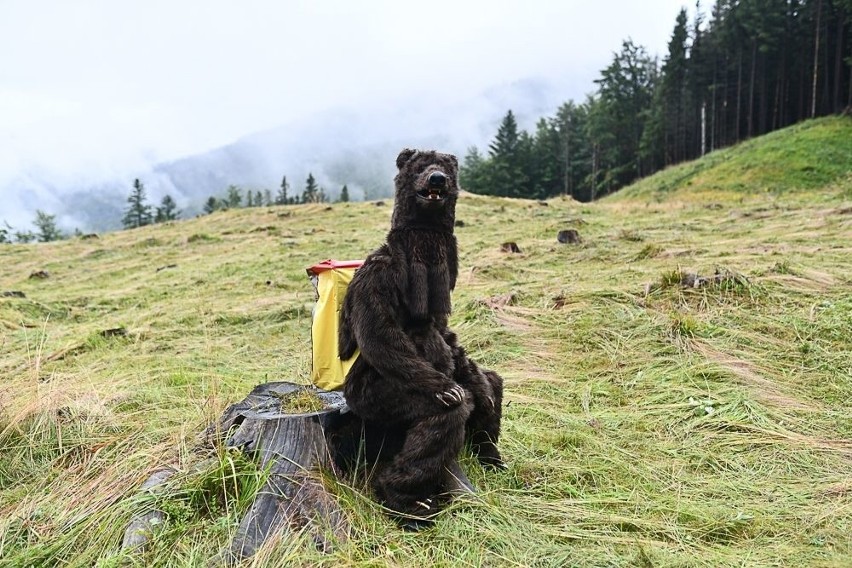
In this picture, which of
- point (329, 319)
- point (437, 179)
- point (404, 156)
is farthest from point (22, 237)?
point (437, 179)

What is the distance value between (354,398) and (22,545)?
1.56 metres

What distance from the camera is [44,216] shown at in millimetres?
63031

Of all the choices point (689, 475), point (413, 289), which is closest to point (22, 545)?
point (413, 289)

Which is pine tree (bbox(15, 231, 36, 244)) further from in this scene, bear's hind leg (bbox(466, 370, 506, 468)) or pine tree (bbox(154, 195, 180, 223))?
bear's hind leg (bbox(466, 370, 506, 468))

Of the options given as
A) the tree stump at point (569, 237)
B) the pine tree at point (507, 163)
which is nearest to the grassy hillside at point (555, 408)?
the tree stump at point (569, 237)

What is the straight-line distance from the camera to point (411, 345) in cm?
265

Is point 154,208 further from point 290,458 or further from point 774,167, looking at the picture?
point 290,458

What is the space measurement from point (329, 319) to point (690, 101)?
44.1 meters

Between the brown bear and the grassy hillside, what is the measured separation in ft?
0.89

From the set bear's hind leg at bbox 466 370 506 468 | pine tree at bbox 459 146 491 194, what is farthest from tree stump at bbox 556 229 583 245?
pine tree at bbox 459 146 491 194

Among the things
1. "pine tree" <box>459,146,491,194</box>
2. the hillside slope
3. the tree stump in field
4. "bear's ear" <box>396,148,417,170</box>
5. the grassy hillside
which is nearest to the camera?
the tree stump in field

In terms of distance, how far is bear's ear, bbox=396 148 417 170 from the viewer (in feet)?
9.72

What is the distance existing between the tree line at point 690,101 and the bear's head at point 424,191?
1431 inches

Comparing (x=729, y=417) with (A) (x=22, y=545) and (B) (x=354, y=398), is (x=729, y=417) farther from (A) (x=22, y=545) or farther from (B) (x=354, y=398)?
(A) (x=22, y=545)
